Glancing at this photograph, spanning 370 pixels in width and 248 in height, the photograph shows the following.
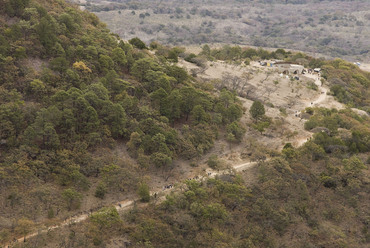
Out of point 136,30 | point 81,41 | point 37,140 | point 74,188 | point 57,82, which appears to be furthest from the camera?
point 136,30

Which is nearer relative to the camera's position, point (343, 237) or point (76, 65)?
point (343, 237)

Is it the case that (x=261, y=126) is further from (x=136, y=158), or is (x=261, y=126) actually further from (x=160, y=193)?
(x=160, y=193)

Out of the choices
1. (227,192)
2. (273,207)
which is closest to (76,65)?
(227,192)

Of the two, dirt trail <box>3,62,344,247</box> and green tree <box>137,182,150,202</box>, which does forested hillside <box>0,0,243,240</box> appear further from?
green tree <box>137,182,150,202</box>

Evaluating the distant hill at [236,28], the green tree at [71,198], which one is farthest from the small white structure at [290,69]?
the distant hill at [236,28]

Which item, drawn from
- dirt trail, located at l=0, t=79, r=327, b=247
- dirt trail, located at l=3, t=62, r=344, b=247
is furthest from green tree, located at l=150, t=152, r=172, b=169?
dirt trail, located at l=0, t=79, r=327, b=247

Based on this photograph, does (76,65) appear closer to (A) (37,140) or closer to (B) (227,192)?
(A) (37,140)

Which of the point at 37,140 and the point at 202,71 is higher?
the point at 37,140

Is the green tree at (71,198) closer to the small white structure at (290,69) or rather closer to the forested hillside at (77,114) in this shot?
the forested hillside at (77,114)
